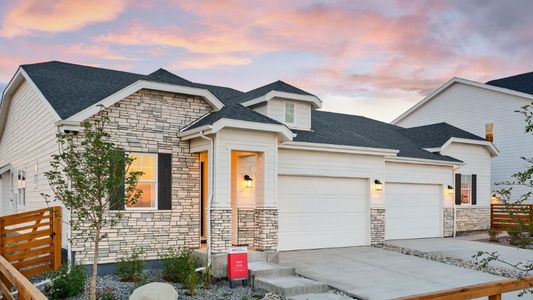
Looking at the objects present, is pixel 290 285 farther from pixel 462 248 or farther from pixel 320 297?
pixel 462 248

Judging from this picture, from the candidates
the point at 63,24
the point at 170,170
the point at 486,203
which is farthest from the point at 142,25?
the point at 486,203

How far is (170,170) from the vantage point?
466 inches

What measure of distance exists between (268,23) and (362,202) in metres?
6.58

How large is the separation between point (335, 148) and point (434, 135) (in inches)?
328

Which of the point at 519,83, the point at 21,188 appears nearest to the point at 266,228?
the point at 21,188

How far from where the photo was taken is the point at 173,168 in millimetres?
11898

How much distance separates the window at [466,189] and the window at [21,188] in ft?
55.7

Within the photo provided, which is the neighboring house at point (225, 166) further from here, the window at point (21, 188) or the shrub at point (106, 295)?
the shrub at point (106, 295)

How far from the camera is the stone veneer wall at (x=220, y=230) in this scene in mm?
11117

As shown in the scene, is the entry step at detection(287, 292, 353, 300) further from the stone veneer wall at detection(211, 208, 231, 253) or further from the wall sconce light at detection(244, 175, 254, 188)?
the wall sconce light at detection(244, 175, 254, 188)

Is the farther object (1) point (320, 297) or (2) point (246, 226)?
(2) point (246, 226)

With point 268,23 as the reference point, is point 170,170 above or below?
below

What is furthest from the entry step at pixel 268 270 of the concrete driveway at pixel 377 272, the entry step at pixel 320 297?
the entry step at pixel 320 297

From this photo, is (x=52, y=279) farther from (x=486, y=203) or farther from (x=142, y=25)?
(x=486, y=203)
